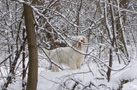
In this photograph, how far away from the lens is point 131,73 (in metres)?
3.42

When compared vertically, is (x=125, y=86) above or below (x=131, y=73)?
below

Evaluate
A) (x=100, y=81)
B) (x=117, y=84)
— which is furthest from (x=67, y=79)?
(x=117, y=84)

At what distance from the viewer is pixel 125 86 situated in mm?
3414

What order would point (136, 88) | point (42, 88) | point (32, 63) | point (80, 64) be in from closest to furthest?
point (32, 63), point (136, 88), point (42, 88), point (80, 64)

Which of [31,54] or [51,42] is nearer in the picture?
[31,54]

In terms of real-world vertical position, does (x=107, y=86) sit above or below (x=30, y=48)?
below

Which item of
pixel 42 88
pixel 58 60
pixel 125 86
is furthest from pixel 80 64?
pixel 125 86

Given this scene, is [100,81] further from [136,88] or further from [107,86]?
[136,88]

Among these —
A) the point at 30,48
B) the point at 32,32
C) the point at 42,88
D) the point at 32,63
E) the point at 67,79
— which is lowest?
the point at 42,88

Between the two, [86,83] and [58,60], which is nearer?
[86,83]

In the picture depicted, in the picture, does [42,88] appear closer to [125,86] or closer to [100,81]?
[100,81]

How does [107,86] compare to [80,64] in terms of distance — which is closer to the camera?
[107,86]

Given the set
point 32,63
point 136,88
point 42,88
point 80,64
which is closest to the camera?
point 32,63

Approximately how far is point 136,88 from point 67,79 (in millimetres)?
1184
